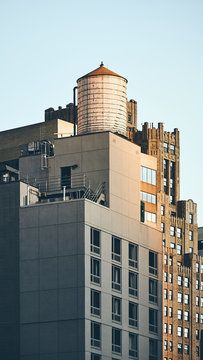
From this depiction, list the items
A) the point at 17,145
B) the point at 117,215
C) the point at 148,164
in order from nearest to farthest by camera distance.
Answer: the point at 117,215, the point at 148,164, the point at 17,145

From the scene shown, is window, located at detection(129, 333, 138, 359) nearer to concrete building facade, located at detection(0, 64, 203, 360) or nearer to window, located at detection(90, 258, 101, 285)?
concrete building facade, located at detection(0, 64, 203, 360)

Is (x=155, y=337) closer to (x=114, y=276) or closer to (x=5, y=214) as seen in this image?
(x=114, y=276)

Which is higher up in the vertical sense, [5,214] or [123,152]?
[123,152]

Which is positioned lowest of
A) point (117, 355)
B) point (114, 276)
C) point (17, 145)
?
point (117, 355)

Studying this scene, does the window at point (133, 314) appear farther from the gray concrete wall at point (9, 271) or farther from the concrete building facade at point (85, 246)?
the gray concrete wall at point (9, 271)

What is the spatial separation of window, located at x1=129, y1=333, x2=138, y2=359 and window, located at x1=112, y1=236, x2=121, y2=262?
9283 mm

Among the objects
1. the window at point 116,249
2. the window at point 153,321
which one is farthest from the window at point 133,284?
the window at point 153,321

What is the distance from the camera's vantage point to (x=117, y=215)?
429 feet

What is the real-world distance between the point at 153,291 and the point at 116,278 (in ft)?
32.3

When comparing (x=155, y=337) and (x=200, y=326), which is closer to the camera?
(x=155, y=337)

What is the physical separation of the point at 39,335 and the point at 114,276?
12.0 meters

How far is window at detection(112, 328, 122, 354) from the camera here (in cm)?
12744

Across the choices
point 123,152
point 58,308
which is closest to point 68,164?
point 123,152

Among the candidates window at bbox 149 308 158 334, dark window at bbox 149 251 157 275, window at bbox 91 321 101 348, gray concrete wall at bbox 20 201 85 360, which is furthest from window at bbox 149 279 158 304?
gray concrete wall at bbox 20 201 85 360
